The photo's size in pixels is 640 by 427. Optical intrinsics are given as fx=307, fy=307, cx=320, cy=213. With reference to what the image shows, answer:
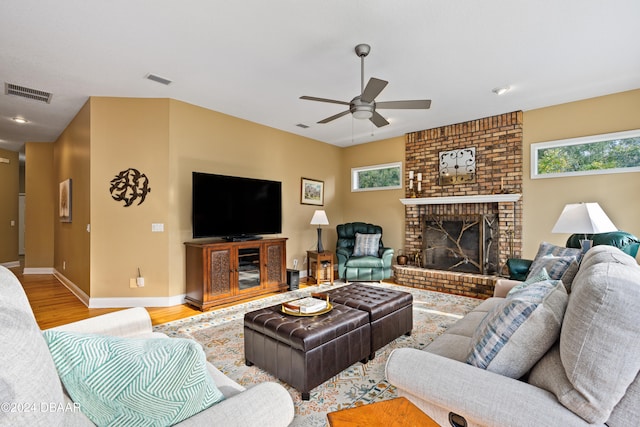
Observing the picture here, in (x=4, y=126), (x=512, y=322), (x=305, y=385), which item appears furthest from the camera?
(x=4, y=126)

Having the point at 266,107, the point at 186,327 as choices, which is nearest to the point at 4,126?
the point at 266,107

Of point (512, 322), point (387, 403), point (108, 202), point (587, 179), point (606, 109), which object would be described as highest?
point (606, 109)

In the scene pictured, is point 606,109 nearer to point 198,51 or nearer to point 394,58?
point 394,58

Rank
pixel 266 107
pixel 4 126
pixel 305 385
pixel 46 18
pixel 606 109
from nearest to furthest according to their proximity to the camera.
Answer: pixel 305 385 < pixel 46 18 < pixel 606 109 < pixel 266 107 < pixel 4 126

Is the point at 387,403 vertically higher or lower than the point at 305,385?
higher

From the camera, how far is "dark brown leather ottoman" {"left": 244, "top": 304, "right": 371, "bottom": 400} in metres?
2.03

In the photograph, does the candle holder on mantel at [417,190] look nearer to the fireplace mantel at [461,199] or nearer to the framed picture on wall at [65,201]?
the fireplace mantel at [461,199]

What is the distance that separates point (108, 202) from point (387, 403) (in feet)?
14.4

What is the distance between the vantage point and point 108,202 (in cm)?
409

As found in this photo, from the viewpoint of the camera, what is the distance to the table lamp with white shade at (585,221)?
2877 mm

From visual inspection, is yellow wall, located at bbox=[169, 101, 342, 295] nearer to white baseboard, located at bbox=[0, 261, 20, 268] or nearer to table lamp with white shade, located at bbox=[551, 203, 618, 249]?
table lamp with white shade, located at bbox=[551, 203, 618, 249]

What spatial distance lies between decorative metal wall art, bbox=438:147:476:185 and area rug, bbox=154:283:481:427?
1953 mm

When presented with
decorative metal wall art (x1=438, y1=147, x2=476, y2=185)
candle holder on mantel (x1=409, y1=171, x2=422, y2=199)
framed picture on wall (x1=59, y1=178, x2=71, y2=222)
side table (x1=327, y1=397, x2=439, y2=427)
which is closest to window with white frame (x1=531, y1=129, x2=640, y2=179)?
decorative metal wall art (x1=438, y1=147, x2=476, y2=185)

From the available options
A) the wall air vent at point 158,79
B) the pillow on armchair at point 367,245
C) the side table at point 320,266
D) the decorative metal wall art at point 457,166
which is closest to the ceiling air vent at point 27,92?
the wall air vent at point 158,79
